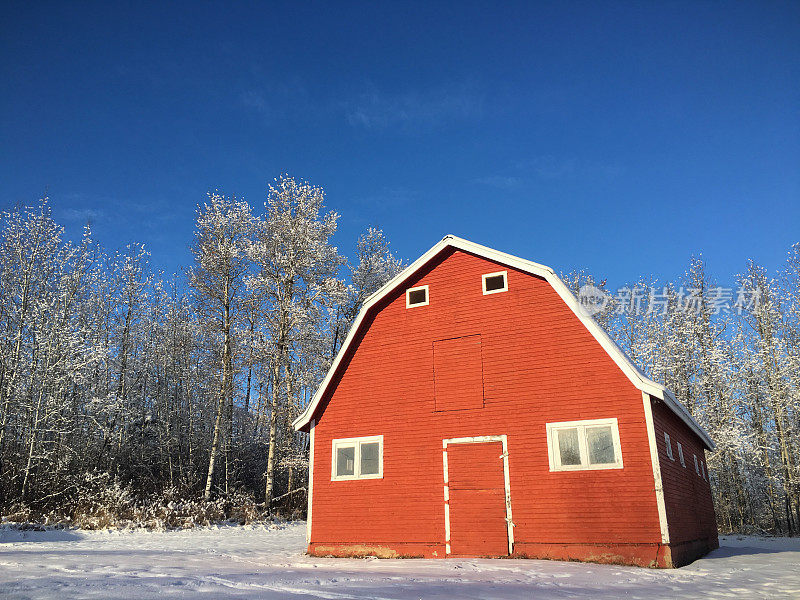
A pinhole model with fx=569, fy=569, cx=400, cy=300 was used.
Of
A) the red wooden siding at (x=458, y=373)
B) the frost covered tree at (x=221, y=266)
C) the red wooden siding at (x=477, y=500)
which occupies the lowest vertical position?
the red wooden siding at (x=477, y=500)

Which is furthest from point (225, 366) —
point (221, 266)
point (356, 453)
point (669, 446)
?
point (669, 446)

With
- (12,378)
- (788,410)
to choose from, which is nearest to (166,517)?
(12,378)

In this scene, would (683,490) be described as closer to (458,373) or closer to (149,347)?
(458,373)

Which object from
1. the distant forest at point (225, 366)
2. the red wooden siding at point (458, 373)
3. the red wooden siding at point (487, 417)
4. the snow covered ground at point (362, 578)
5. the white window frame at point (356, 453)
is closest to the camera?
the snow covered ground at point (362, 578)

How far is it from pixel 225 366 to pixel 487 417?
48.2 feet

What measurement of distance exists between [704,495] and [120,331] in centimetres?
2680

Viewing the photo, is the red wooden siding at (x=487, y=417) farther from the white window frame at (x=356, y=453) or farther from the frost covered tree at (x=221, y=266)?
the frost covered tree at (x=221, y=266)

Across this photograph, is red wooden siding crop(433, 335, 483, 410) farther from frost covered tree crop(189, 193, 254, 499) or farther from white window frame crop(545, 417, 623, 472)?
frost covered tree crop(189, 193, 254, 499)

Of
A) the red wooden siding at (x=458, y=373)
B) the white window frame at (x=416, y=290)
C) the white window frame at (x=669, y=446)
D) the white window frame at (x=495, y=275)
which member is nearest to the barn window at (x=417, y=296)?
the white window frame at (x=416, y=290)

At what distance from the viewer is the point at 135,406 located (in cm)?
2900

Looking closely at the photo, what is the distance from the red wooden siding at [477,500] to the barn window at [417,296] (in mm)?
3721

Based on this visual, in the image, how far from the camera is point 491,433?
1295cm

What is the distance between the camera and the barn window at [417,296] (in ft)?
48.2

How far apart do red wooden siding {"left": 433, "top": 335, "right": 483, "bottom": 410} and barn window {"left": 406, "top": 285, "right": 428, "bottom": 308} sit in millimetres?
1255
